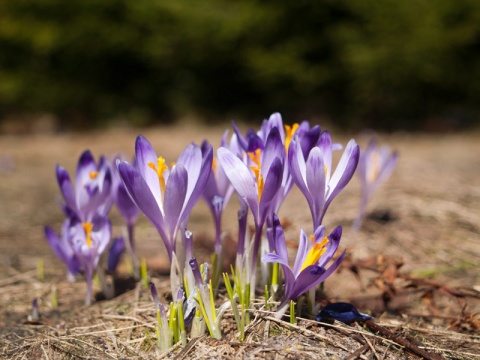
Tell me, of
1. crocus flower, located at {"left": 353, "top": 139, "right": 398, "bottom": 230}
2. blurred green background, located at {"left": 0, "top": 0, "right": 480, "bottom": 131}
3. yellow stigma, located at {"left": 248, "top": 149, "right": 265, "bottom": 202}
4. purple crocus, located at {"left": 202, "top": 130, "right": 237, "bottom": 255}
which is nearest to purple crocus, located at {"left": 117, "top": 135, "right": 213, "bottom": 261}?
yellow stigma, located at {"left": 248, "top": 149, "right": 265, "bottom": 202}

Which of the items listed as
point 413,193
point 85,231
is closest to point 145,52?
point 413,193

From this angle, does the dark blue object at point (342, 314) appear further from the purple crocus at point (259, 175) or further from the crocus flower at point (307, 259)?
the purple crocus at point (259, 175)

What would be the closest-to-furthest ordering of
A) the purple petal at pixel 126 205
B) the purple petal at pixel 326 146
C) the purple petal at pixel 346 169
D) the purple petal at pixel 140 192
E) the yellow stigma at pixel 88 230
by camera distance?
the purple petal at pixel 140 192 → the purple petal at pixel 346 169 → the purple petal at pixel 326 146 → the yellow stigma at pixel 88 230 → the purple petal at pixel 126 205

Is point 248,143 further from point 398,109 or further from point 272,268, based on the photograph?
point 398,109

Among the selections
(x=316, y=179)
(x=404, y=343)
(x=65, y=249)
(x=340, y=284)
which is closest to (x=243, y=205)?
(x=316, y=179)

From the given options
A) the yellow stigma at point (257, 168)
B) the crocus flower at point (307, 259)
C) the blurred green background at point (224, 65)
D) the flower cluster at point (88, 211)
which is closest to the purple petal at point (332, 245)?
the crocus flower at point (307, 259)

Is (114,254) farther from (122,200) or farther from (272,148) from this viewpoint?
(272,148)
